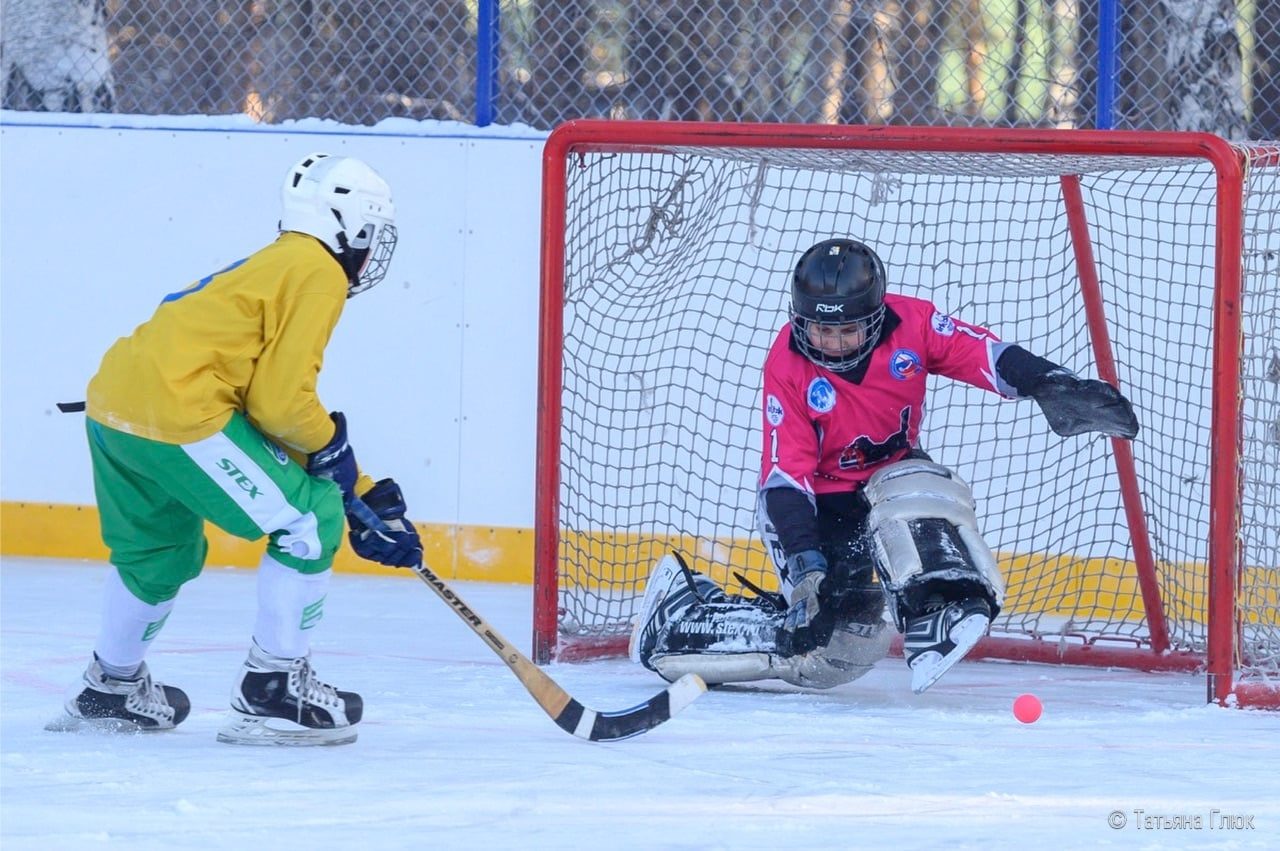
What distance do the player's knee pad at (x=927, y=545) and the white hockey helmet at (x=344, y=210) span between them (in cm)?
115

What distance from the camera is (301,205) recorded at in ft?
9.95

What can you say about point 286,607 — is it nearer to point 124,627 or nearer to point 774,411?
point 124,627

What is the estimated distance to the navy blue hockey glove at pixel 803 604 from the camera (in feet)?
11.7

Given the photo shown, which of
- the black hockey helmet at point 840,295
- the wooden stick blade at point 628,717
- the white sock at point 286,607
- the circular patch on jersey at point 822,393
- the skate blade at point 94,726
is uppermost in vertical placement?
the black hockey helmet at point 840,295

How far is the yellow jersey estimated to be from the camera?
9.46ft

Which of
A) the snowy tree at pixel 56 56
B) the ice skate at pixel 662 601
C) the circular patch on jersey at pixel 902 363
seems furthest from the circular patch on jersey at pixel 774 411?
→ the snowy tree at pixel 56 56

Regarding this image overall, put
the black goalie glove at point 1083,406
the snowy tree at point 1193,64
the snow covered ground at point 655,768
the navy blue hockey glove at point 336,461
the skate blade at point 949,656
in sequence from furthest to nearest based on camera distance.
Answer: the snowy tree at point 1193,64
the black goalie glove at point 1083,406
the skate blade at point 949,656
the navy blue hockey glove at point 336,461
the snow covered ground at point 655,768

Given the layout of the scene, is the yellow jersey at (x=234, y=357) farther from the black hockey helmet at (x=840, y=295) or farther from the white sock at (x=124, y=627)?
the black hockey helmet at (x=840, y=295)

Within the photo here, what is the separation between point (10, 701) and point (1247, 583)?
8.38 feet

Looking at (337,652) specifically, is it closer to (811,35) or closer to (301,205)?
(301,205)

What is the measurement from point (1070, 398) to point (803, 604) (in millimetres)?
687

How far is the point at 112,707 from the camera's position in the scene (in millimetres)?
3121

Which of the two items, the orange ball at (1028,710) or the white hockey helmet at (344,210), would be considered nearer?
the white hockey helmet at (344,210)

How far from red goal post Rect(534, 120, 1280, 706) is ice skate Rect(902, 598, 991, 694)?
780mm
